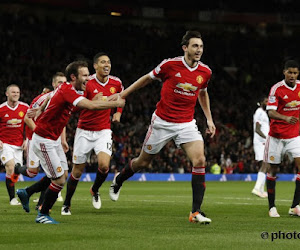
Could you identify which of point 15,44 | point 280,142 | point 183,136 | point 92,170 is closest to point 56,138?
point 183,136

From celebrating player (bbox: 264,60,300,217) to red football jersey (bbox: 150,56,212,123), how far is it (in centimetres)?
155

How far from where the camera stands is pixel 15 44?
115ft

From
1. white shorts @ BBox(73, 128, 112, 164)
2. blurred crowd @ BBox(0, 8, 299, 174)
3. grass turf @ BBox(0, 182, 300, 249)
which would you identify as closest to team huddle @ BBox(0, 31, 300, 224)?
white shorts @ BBox(73, 128, 112, 164)

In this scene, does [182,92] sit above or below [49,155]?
above

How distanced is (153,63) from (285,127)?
28962 millimetres

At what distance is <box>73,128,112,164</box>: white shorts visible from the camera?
12.5m

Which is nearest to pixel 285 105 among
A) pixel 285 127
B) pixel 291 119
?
pixel 285 127

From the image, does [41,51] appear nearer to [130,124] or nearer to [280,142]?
[130,124]

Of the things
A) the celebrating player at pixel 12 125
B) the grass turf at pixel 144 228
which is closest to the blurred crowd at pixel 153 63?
the celebrating player at pixel 12 125

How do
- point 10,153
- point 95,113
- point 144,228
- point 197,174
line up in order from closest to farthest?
1. point 144,228
2. point 197,174
3. point 95,113
4. point 10,153

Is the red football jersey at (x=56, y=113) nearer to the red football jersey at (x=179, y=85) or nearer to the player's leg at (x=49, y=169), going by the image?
the player's leg at (x=49, y=169)

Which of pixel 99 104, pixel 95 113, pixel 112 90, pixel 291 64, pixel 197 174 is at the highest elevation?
pixel 291 64

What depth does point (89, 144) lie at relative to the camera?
12.6 m

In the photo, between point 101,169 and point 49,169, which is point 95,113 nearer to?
point 101,169
